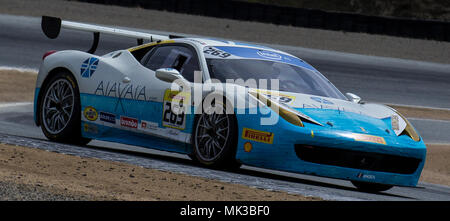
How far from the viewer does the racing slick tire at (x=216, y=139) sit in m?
7.21

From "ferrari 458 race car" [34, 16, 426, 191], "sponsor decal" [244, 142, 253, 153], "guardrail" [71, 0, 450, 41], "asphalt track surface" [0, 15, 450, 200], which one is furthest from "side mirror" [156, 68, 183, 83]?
"guardrail" [71, 0, 450, 41]

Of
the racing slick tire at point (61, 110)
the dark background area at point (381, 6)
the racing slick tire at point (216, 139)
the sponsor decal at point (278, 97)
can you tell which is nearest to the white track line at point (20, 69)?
the racing slick tire at point (61, 110)

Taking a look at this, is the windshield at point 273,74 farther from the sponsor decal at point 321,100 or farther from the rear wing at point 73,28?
the rear wing at point 73,28

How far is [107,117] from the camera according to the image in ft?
28.3

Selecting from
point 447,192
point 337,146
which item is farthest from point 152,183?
point 447,192

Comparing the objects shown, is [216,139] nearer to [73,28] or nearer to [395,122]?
[395,122]

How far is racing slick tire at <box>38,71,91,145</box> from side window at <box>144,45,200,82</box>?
0.91 m

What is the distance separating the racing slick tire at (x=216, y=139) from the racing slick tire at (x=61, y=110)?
1807 mm

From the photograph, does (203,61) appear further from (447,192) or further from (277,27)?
(277,27)

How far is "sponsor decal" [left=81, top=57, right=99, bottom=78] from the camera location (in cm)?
891

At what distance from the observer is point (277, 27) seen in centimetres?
2761

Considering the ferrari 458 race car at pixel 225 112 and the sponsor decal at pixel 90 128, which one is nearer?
the ferrari 458 race car at pixel 225 112

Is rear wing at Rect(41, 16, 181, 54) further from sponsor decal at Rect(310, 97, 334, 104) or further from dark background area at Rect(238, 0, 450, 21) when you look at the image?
dark background area at Rect(238, 0, 450, 21)

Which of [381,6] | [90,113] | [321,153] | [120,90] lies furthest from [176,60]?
[381,6]
